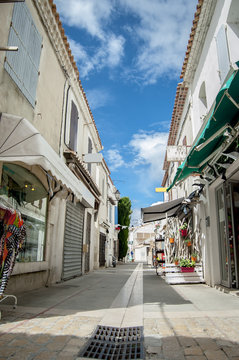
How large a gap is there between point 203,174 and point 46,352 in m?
6.42

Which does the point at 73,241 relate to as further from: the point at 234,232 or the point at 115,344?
the point at 115,344

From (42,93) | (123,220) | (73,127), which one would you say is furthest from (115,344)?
(123,220)

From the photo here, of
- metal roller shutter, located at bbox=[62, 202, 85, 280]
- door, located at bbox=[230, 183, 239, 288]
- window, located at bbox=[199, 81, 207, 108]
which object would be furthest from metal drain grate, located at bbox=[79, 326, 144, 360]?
window, located at bbox=[199, 81, 207, 108]

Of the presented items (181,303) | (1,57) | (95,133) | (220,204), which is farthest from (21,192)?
(95,133)

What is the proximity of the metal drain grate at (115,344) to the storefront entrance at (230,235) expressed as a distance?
13.2 ft

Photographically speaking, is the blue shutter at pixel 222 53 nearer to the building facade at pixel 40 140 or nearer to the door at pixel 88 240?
the building facade at pixel 40 140

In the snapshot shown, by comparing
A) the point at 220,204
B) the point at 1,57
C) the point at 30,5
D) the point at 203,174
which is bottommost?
the point at 220,204

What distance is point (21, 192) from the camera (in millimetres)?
6562

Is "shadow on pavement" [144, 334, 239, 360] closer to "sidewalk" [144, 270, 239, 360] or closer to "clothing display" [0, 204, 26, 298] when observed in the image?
"sidewalk" [144, 270, 239, 360]

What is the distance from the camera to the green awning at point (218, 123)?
4207 mm

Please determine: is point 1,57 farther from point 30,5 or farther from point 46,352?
point 46,352

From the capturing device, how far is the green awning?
13.8 feet

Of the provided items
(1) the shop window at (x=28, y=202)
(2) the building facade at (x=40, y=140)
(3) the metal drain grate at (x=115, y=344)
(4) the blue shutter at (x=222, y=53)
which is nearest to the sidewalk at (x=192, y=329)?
(3) the metal drain grate at (x=115, y=344)

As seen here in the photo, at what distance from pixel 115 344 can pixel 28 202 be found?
4.71 metres
